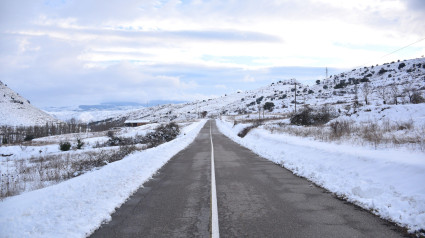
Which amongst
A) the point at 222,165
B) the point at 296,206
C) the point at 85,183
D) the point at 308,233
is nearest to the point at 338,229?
the point at 308,233

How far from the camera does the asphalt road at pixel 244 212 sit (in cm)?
511

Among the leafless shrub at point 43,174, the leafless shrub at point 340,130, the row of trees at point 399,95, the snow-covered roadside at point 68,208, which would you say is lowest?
the leafless shrub at point 43,174

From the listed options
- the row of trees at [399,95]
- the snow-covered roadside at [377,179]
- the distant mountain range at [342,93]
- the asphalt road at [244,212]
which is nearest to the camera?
the asphalt road at [244,212]

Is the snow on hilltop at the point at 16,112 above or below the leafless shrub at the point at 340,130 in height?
above

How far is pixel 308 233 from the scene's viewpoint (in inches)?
196

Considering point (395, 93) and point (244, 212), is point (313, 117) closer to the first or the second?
point (395, 93)

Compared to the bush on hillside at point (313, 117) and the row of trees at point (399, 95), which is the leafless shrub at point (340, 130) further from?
the row of trees at point (399, 95)

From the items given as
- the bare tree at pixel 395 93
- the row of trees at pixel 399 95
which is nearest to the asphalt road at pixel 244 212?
the row of trees at pixel 399 95

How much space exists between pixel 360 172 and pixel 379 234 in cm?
425

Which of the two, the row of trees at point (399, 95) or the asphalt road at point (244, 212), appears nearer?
the asphalt road at point (244, 212)

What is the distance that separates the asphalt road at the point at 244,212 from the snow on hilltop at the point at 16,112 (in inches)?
6120

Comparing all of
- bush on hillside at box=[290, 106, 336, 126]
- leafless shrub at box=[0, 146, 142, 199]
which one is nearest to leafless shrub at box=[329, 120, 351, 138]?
leafless shrub at box=[0, 146, 142, 199]

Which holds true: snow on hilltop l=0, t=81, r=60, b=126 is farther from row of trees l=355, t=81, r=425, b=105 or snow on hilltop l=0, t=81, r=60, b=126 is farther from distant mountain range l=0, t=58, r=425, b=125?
row of trees l=355, t=81, r=425, b=105

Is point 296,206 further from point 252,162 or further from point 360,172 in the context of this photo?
point 252,162
